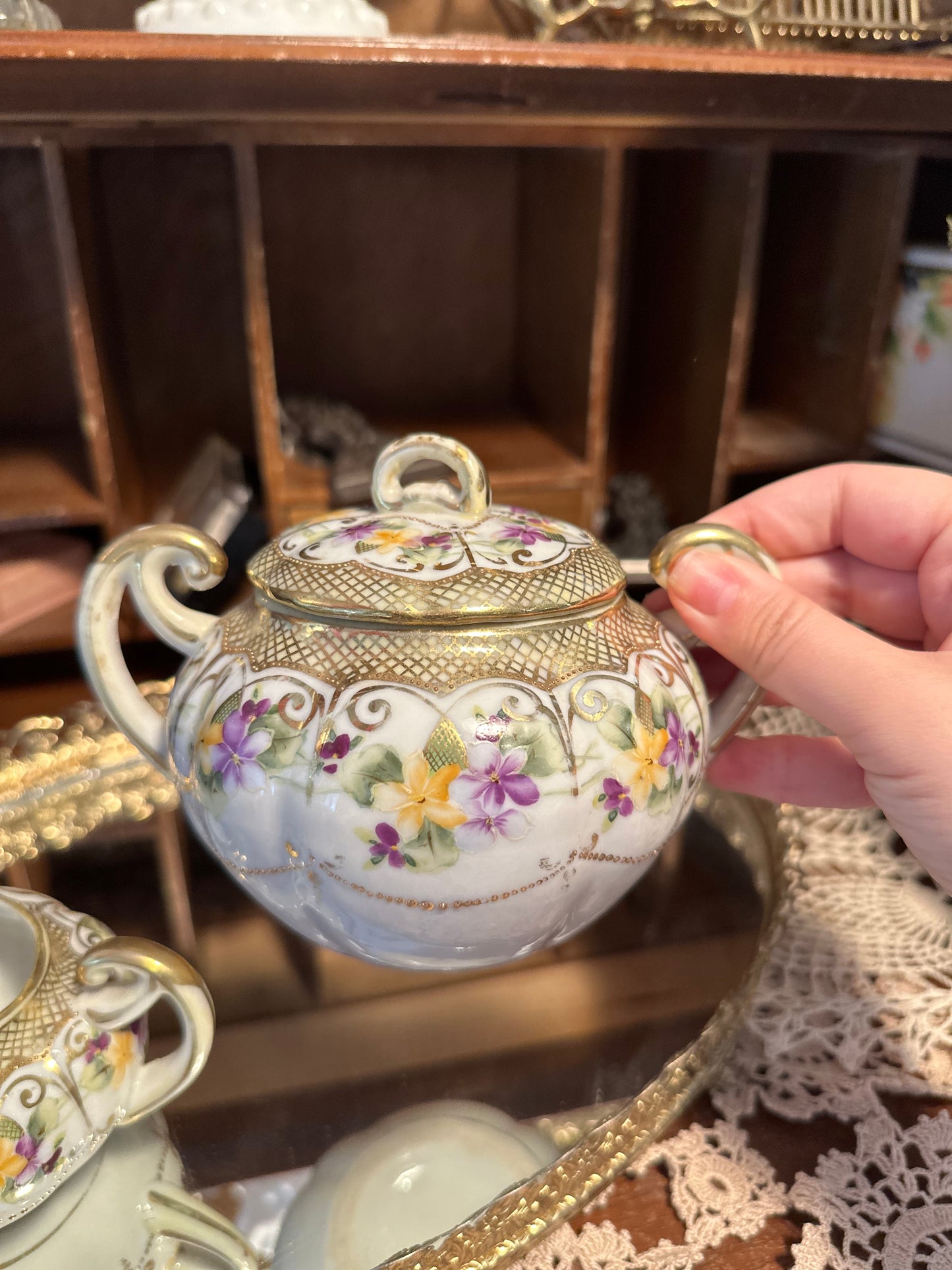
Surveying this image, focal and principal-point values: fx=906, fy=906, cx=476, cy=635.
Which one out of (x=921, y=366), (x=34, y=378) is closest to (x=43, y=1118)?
(x=34, y=378)

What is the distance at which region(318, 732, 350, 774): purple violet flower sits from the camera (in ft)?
1.38

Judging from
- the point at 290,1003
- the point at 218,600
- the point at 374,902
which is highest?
the point at 374,902

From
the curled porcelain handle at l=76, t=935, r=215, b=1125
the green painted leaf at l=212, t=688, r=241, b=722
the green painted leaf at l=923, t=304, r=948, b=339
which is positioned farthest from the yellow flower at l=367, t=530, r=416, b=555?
the green painted leaf at l=923, t=304, r=948, b=339

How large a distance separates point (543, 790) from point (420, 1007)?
0.70ft

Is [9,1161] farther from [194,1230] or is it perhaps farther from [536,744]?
[536,744]

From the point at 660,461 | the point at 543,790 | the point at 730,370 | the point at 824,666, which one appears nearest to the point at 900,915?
the point at 824,666

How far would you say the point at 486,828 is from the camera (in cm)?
41

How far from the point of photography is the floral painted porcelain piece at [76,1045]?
38cm

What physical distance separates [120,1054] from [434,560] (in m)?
0.28

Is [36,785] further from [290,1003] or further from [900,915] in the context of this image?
[900,915]

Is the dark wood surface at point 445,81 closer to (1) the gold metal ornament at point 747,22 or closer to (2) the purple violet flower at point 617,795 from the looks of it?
(1) the gold metal ornament at point 747,22

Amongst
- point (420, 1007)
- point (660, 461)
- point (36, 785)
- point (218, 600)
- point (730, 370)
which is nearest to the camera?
point (420, 1007)

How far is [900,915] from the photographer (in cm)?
65

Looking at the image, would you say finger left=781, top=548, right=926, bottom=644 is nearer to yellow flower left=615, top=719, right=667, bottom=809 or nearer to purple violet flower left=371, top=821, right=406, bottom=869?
yellow flower left=615, top=719, right=667, bottom=809
